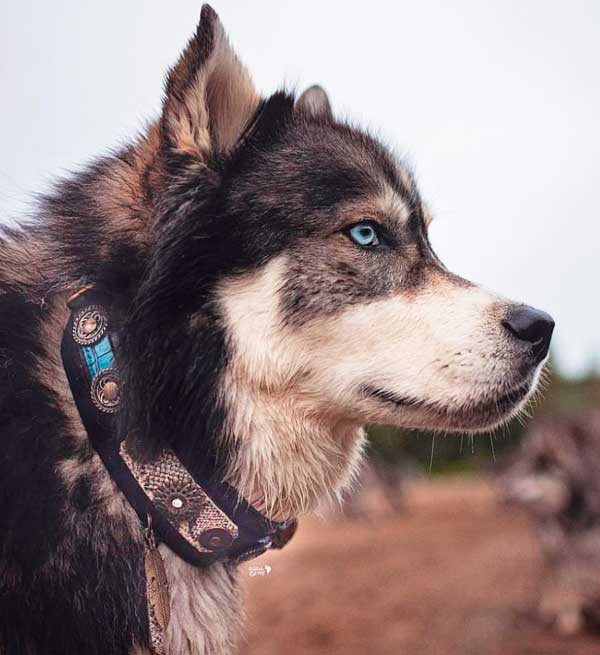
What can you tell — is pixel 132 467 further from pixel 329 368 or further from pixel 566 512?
pixel 566 512

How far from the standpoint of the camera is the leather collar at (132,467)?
2611mm

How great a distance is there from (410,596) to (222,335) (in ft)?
36.2

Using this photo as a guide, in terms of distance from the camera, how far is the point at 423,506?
30.2m

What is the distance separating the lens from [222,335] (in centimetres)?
272

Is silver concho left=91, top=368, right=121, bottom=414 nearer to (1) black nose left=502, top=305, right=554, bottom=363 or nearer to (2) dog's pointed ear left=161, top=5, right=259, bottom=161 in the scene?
(2) dog's pointed ear left=161, top=5, right=259, bottom=161

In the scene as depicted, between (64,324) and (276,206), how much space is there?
75 centimetres

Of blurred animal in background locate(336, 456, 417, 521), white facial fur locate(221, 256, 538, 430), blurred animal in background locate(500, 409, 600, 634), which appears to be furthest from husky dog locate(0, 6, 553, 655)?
blurred animal in background locate(336, 456, 417, 521)

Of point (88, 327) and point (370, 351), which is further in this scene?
point (370, 351)

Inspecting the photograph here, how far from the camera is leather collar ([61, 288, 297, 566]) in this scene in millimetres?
2611

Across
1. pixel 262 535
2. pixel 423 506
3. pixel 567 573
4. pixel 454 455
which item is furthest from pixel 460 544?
pixel 454 455

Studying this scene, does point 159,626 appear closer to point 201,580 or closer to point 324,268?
point 201,580

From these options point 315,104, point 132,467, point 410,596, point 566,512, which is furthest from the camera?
point 410,596

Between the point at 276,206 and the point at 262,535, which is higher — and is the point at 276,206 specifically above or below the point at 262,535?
above

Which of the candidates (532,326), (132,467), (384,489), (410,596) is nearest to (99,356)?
(132,467)
